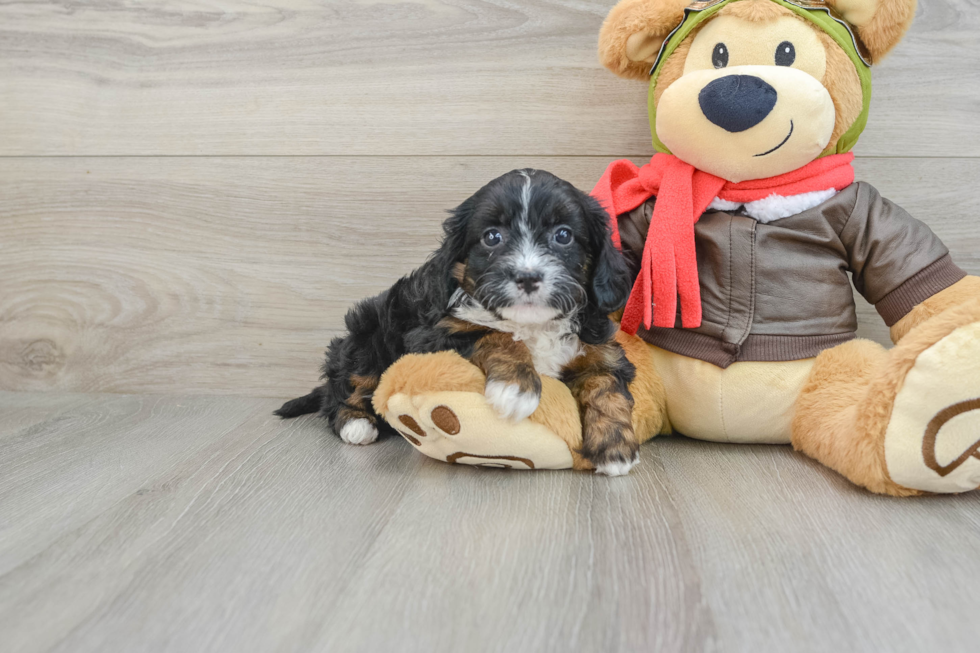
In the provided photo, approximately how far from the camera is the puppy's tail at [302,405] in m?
2.20

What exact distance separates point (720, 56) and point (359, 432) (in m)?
1.34

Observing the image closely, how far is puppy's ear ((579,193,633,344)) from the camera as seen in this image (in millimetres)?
1604

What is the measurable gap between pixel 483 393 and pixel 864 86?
1.17m

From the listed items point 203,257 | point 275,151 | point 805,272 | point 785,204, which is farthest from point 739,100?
point 203,257

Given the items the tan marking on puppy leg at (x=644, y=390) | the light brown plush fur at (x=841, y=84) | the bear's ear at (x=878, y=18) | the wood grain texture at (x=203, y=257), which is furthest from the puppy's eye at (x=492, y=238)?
the bear's ear at (x=878, y=18)

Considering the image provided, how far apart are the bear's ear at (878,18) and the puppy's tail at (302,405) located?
1.75 meters

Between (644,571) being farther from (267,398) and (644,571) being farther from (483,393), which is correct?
(267,398)

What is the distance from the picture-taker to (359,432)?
1.97 m

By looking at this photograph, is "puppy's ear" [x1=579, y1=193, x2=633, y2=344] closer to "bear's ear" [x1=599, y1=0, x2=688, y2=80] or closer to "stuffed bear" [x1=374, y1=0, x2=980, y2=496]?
"stuffed bear" [x1=374, y1=0, x2=980, y2=496]

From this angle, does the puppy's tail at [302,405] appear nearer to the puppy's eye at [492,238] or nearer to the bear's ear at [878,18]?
the puppy's eye at [492,238]

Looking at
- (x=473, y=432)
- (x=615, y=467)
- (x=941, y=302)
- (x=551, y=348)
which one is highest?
(x=941, y=302)

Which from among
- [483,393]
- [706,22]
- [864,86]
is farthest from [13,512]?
[864,86]

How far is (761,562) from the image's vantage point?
1.19 m

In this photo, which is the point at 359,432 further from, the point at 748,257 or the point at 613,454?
the point at 748,257
